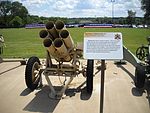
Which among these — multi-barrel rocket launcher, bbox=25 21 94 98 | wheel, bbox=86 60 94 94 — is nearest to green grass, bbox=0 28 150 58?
multi-barrel rocket launcher, bbox=25 21 94 98

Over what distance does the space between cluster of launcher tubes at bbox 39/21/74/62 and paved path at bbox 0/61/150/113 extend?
1.21 metres

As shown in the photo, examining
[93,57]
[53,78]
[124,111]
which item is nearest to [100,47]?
[93,57]

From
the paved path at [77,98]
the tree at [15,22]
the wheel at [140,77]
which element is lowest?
the tree at [15,22]

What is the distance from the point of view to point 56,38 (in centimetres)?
823

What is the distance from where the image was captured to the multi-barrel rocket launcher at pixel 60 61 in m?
8.17

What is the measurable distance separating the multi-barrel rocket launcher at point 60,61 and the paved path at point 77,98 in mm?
300

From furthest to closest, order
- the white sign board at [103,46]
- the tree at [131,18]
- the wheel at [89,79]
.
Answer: the tree at [131,18] < the wheel at [89,79] < the white sign board at [103,46]

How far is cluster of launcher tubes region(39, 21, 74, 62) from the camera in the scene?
809cm

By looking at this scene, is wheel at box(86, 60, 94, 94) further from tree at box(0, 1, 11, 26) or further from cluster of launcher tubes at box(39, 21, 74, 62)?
tree at box(0, 1, 11, 26)

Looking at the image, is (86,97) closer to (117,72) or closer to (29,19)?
(117,72)

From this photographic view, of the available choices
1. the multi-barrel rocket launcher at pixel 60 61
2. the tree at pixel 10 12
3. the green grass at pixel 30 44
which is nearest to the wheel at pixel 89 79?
the multi-barrel rocket launcher at pixel 60 61

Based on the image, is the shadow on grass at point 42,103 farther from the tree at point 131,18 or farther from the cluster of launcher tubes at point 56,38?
the tree at point 131,18

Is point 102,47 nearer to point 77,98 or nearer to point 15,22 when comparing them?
point 77,98

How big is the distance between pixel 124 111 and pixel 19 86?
350 cm
